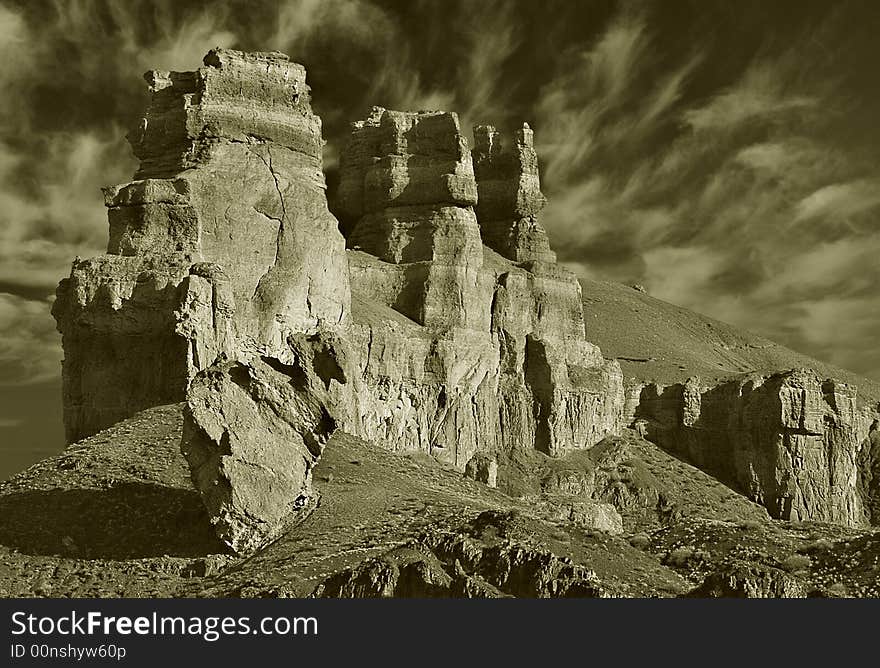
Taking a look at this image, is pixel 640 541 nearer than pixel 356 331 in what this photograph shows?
Yes

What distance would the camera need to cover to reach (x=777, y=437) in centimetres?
8850

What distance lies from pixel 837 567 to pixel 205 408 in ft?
61.7

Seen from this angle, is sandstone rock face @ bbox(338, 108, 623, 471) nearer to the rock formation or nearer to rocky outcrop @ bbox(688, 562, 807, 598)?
the rock formation

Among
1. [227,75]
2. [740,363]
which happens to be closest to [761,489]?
[227,75]

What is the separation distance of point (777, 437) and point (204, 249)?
40080 mm

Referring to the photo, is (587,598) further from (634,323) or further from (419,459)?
(634,323)

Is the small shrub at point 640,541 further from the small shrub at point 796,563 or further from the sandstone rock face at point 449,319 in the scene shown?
the sandstone rock face at point 449,319

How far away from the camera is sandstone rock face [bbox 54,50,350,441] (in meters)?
57.7

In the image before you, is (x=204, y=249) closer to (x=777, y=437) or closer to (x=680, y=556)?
(x=680, y=556)

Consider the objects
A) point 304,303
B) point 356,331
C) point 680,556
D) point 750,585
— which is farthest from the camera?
point 356,331

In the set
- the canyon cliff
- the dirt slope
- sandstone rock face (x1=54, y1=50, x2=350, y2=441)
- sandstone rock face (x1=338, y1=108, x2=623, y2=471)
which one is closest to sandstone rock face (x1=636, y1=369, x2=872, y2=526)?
the canyon cliff

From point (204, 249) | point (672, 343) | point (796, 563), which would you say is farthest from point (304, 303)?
point (672, 343)

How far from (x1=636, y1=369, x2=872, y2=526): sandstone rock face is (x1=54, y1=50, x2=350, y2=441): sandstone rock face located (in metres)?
29.6

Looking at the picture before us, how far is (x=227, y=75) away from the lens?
6575 centimetres
